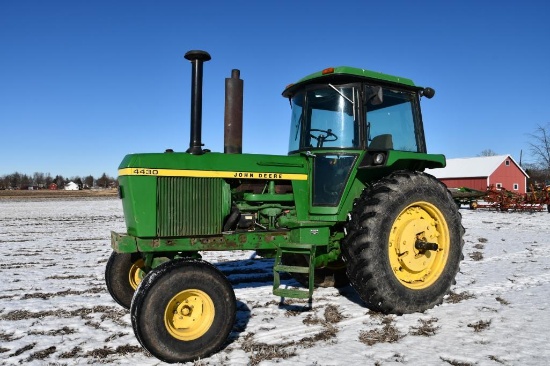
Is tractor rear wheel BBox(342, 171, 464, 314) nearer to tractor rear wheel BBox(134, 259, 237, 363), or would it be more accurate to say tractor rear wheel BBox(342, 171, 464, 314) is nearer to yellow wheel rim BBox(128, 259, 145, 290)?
tractor rear wheel BBox(134, 259, 237, 363)

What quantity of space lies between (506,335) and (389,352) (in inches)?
44.8

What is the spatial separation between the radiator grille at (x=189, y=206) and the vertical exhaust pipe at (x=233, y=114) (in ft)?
1.48

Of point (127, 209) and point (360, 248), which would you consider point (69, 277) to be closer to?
point (127, 209)

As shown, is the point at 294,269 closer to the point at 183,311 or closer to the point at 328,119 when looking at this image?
the point at 183,311

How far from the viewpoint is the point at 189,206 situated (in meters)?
4.12

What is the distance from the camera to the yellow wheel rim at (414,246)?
189 inches

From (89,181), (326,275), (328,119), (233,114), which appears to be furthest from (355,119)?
(89,181)

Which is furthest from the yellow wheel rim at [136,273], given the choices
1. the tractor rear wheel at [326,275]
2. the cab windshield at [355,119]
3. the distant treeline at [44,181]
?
the distant treeline at [44,181]

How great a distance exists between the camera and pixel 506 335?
12.9ft

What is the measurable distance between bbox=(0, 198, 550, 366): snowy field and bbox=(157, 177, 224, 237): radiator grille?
3.24ft

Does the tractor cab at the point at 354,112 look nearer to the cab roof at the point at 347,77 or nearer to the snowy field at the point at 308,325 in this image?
the cab roof at the point at 347,77

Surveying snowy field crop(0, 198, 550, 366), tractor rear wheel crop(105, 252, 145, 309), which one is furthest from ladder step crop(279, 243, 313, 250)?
tractor rear wheel crop(105, 252, 145, 309)

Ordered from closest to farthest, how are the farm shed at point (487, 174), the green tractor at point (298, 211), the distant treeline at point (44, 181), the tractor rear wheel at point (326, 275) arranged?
1. the green tractor at point (298, 211)
2. the tractor rear wheel at point (326, 275)
3. the farm shed at point (487, 174)
4. the distant treeline at point (44, 181)

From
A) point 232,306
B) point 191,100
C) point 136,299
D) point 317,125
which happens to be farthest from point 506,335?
point 191,100
